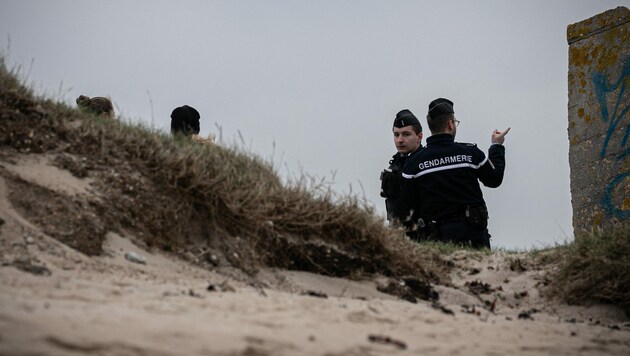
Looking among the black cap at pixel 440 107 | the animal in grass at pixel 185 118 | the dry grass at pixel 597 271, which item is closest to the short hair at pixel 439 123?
the black cap at pixel 440 107

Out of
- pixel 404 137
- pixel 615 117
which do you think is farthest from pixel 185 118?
pixel 615 117

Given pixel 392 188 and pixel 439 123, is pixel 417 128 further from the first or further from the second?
pixel 392 188

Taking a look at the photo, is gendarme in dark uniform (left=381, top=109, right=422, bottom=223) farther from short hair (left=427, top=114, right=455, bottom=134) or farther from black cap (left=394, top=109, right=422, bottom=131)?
short hair (left=427, top=114, right=455, bottom=134)

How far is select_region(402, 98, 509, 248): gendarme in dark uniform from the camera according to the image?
270 inches

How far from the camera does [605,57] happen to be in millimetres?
7934

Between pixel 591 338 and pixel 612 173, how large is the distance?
430 centimetres

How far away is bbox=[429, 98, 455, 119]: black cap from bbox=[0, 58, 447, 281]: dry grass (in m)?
2.24

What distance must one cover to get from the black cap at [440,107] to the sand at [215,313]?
8.28 feet

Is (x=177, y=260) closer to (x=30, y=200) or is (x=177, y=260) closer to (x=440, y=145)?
(x=30, y=200)

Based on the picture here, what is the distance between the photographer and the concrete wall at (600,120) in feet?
Result: 25.1

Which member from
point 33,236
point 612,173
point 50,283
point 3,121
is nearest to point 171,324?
point 50,283

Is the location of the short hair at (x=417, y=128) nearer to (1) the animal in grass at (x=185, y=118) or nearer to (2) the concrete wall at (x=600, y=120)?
(2) the concrete wall at (x=600, y=120)

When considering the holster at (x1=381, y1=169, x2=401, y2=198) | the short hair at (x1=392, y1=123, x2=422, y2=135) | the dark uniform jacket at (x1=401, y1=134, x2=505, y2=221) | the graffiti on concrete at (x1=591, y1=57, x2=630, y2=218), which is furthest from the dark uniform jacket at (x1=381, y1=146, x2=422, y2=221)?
the graffiti on concrete at (x1=591, y1=57, x2=630, y2=218)

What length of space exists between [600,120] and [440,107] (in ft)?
5.96
